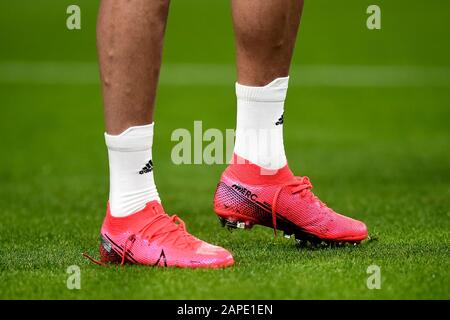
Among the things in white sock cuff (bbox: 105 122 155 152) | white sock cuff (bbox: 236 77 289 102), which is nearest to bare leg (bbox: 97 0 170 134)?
white sock cuff (bbox: 105 122 155 152)

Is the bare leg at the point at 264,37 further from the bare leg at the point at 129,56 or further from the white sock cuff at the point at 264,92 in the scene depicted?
the bare leg at the point at 129,56

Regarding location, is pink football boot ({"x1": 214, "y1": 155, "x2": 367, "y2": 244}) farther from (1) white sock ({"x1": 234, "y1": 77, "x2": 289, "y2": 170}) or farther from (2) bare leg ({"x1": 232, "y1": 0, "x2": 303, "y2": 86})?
(2) bare leg ({"x1": 232, "y1": 0, "x2": 303, "y2": 86})

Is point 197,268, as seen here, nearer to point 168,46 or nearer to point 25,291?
point 25,291

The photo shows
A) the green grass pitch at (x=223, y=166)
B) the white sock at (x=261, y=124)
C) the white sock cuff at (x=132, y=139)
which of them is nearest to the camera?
the green grass pitch at (x=223, y=166)

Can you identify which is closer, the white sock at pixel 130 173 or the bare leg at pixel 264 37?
the white sock at pixel 130 173

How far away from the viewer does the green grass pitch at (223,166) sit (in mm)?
2570

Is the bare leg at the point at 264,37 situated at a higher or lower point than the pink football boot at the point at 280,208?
higher

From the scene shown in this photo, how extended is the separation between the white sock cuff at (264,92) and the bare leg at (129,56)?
349mm

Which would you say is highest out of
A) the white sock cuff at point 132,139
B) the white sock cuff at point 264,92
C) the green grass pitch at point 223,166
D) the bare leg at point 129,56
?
the bare leg at point 129,56

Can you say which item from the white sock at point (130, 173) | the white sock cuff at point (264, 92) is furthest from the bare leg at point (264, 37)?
the white sock at point (130, 173)

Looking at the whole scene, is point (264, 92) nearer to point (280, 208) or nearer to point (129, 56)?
point (280, 208)

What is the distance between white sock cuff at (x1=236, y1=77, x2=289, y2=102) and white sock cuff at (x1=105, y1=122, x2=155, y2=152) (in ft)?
1.17

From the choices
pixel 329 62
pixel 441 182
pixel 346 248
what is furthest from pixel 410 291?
pixel 329 62

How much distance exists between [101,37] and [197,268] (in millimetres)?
620
